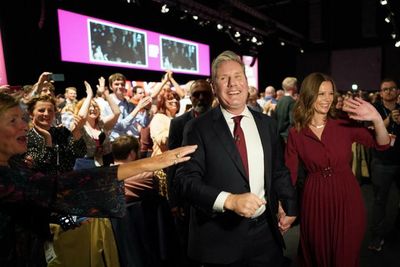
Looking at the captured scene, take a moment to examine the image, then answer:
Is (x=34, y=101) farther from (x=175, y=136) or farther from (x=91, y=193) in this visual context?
(x=91, y=193)

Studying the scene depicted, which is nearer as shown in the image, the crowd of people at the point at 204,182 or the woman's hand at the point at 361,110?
the crowd of people at the point at 204,182

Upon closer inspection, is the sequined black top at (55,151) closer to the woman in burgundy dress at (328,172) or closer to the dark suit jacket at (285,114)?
the woman in burgundy dress at (328,172)

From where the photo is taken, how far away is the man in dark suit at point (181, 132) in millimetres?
2514

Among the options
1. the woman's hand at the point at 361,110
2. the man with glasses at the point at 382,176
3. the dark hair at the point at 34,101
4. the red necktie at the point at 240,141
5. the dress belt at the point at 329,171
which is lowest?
the man with glasses at the point at 382,176

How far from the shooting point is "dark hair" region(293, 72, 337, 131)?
2.16 meters

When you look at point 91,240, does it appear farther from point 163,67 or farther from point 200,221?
point 163,67

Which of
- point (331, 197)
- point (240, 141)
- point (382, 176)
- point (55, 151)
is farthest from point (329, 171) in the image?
point (55, 151)

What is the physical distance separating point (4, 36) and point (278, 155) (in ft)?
16.6

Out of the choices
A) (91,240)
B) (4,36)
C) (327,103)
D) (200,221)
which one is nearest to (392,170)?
(327,103)

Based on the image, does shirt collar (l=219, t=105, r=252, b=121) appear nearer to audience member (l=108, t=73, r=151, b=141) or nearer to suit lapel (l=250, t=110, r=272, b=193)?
suit lapel (l=250, t=110, r=272, b=193)

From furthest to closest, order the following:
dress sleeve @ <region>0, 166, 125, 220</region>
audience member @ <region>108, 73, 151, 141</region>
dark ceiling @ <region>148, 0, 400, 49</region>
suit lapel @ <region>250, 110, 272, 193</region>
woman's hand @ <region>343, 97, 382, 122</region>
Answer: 1. dark ceiling @ <region>148, 0, 400, 49</region>
2. audience member @ <region>108, 73, 151, 141</region>
3. woman's hand @ <region>343, 97, 382, 122</region>
4. suit lapel @ <region>250, 110, 272, 193</region>
5. dress sleeve @ <region>0, 166, 125, 220</region>

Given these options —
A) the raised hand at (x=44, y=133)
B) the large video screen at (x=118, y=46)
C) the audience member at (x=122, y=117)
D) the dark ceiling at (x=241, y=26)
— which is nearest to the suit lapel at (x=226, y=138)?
the raised hand at (x=44, y=133)

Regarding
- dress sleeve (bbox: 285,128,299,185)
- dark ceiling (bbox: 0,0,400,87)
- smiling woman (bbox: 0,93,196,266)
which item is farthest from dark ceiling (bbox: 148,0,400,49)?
smiling woman (bbox: 0,93,196,266)

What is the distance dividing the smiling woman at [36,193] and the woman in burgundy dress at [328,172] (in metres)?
1.18
